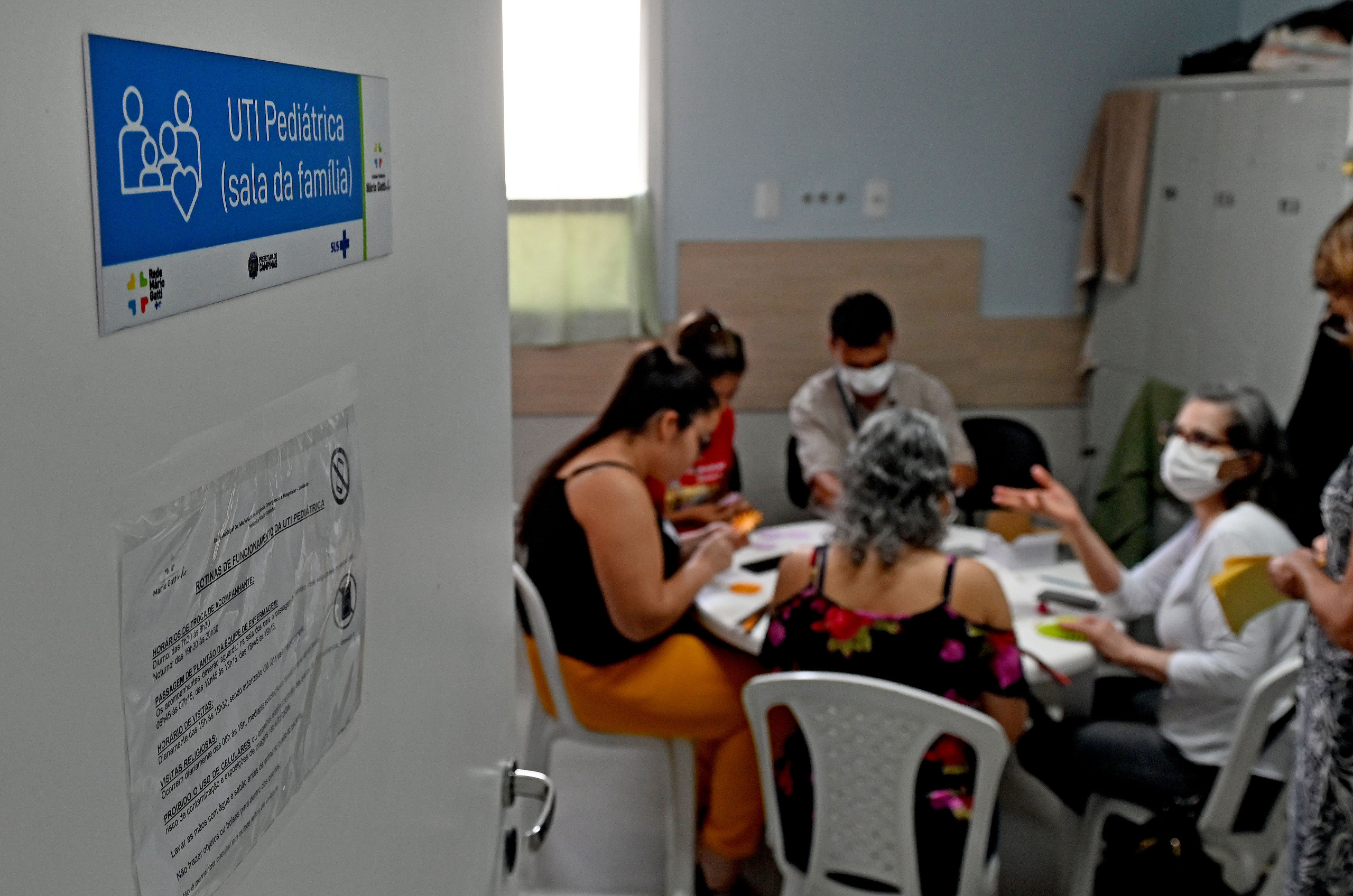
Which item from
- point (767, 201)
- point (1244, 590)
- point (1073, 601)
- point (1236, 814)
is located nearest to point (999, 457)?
point (767, 201)

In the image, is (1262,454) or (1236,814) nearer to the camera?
(1236,814)

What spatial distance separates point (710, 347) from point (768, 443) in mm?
1300

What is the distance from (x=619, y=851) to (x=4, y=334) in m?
3.20

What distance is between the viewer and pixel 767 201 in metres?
4.77

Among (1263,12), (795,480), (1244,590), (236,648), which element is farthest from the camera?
(1263,12)

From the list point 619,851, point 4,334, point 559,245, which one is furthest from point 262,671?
point 559,245

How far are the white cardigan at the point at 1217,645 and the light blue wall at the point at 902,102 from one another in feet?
7.69

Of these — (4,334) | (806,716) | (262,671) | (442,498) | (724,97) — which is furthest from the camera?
(724,97)

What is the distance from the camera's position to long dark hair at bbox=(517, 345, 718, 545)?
292 cm

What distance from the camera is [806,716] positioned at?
7.76ft

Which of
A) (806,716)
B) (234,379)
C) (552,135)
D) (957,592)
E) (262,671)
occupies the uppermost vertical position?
(552,135)

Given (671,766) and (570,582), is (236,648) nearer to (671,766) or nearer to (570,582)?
(570,582)

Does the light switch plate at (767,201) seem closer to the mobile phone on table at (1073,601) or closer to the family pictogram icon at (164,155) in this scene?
the mobile phone on table at (1073,601)

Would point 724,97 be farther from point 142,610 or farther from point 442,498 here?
point 142,610
